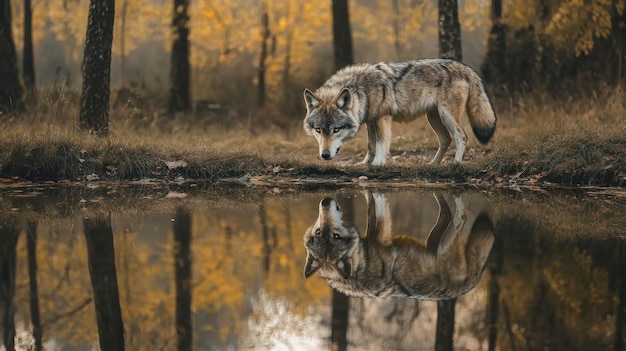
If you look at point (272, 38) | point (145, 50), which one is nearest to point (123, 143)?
point (272, 38)

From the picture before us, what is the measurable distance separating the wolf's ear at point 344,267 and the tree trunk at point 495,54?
56.6ft

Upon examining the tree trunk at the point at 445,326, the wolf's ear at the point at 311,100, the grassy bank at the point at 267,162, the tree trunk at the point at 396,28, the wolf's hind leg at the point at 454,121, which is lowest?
the tree trunk at the point at 445,326

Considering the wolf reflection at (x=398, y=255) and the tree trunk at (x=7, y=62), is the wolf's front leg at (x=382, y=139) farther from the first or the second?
the tree trunk at (x=7, y=62)

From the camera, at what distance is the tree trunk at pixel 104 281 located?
16.0ft

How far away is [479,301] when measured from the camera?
543cm

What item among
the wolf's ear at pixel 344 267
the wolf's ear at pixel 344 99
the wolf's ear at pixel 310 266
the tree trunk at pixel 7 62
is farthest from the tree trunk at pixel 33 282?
the tree trunk at pixel 7 62

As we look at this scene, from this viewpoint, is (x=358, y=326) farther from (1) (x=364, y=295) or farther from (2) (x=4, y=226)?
(2) (x=4, y=226)

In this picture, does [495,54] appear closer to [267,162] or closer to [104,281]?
[267,162]

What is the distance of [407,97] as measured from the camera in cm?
1312

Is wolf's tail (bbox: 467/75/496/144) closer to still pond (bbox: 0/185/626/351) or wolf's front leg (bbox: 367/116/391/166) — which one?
wolf's front leg (bbox: 367/116/391/166)

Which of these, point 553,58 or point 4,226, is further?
point 553,58

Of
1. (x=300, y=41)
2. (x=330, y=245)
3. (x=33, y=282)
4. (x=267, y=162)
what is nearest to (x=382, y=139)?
(x=267, y=162)

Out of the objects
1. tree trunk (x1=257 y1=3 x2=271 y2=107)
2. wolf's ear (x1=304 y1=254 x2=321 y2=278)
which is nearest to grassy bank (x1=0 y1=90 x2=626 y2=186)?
wolf's ear (x1=304 y1=254 x2=321 y2=278)

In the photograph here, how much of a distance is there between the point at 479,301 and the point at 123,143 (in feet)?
28.2
